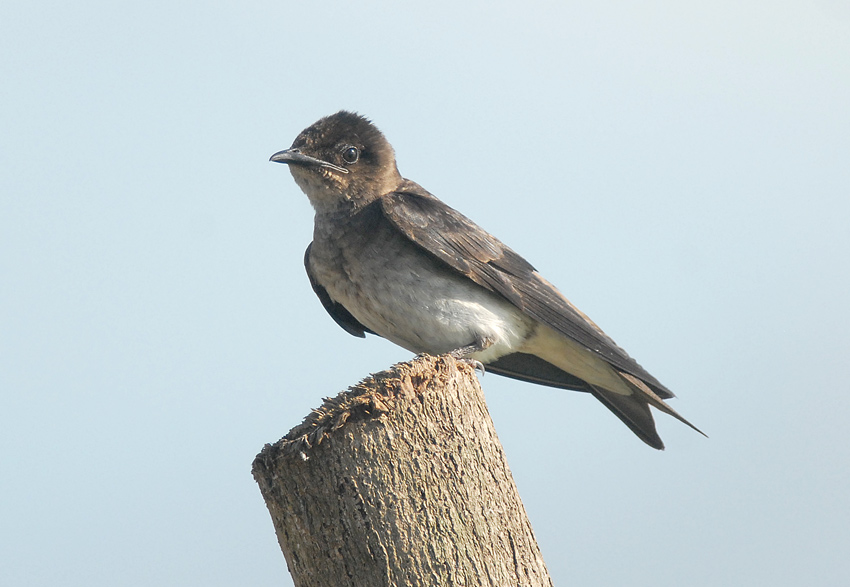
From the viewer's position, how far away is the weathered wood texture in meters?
3.37

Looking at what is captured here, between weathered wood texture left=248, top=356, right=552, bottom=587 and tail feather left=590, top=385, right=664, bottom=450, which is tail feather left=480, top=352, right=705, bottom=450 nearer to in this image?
tail feather left=590, top=385, right=664, bottom=450

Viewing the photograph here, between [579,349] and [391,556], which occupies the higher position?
[579,349]

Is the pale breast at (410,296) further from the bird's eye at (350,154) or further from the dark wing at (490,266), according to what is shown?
the bird's eye at (350,154)

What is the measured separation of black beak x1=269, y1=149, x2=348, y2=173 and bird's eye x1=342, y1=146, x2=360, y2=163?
0.14 metres

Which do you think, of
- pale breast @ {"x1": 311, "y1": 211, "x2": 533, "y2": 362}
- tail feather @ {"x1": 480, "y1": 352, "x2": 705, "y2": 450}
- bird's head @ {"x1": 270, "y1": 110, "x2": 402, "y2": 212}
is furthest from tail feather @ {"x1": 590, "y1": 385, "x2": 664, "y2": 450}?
bird's head @ {"x1": 270, "y1": 110, "x2": 402, "y2": 212}

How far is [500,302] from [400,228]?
92cm

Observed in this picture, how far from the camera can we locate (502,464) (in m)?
3.74

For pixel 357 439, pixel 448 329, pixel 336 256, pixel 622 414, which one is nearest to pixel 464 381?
pixel 357 439

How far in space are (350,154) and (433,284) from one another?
5.09 feet

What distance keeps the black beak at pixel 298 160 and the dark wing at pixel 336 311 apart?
2.21 feet

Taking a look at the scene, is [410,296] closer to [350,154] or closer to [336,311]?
[336,311]

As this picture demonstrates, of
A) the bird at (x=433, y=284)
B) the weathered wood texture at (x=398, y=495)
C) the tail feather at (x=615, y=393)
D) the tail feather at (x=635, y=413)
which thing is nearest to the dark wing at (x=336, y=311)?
the bird at (x=433, y=284)

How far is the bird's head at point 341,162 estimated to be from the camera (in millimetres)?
7121

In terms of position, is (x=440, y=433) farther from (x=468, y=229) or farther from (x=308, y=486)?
(x=468, y=229)
